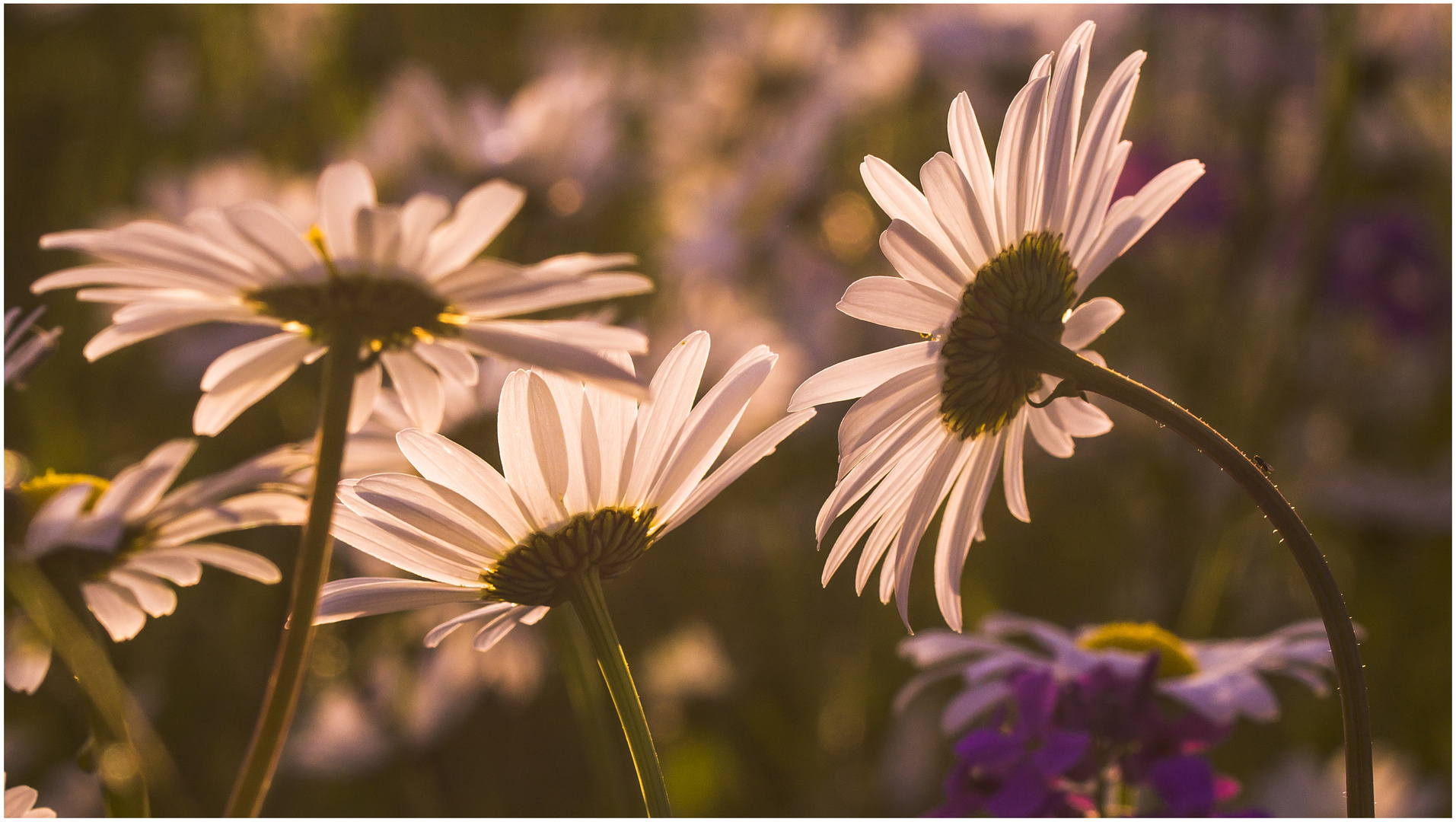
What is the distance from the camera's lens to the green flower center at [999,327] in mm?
407

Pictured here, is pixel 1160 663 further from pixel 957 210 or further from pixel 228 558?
pixel 228 558

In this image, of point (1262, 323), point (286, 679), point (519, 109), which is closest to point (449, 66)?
point (519, 109)

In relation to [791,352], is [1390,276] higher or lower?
higher

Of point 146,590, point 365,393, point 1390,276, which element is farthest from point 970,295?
point 1390,276

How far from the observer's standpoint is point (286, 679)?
11.9 inches

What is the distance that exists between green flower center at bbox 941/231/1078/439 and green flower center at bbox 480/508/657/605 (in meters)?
0.13

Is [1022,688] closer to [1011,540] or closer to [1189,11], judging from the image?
[1011,540]

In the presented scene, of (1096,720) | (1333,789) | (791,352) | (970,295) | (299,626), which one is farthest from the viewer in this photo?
(791,352)

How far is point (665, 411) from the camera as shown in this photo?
0.40 m

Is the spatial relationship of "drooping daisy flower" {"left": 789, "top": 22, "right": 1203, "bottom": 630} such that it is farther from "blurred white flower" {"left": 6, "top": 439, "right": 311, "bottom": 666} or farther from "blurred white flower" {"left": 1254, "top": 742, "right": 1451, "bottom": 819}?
"blurred white flower" {"left": 1254, "top": 742, "right": 1451, "bottom": 819}

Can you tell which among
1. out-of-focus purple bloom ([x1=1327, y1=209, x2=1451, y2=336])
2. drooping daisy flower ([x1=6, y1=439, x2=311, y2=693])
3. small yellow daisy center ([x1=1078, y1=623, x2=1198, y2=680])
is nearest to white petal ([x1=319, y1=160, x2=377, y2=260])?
drooping daisy flower ([x1=6, y1=439, x2=311, y2=693])

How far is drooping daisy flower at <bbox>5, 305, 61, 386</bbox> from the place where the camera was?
39 cm

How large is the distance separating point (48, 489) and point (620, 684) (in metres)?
0.29

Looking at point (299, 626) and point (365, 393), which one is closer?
point (299, 626)
